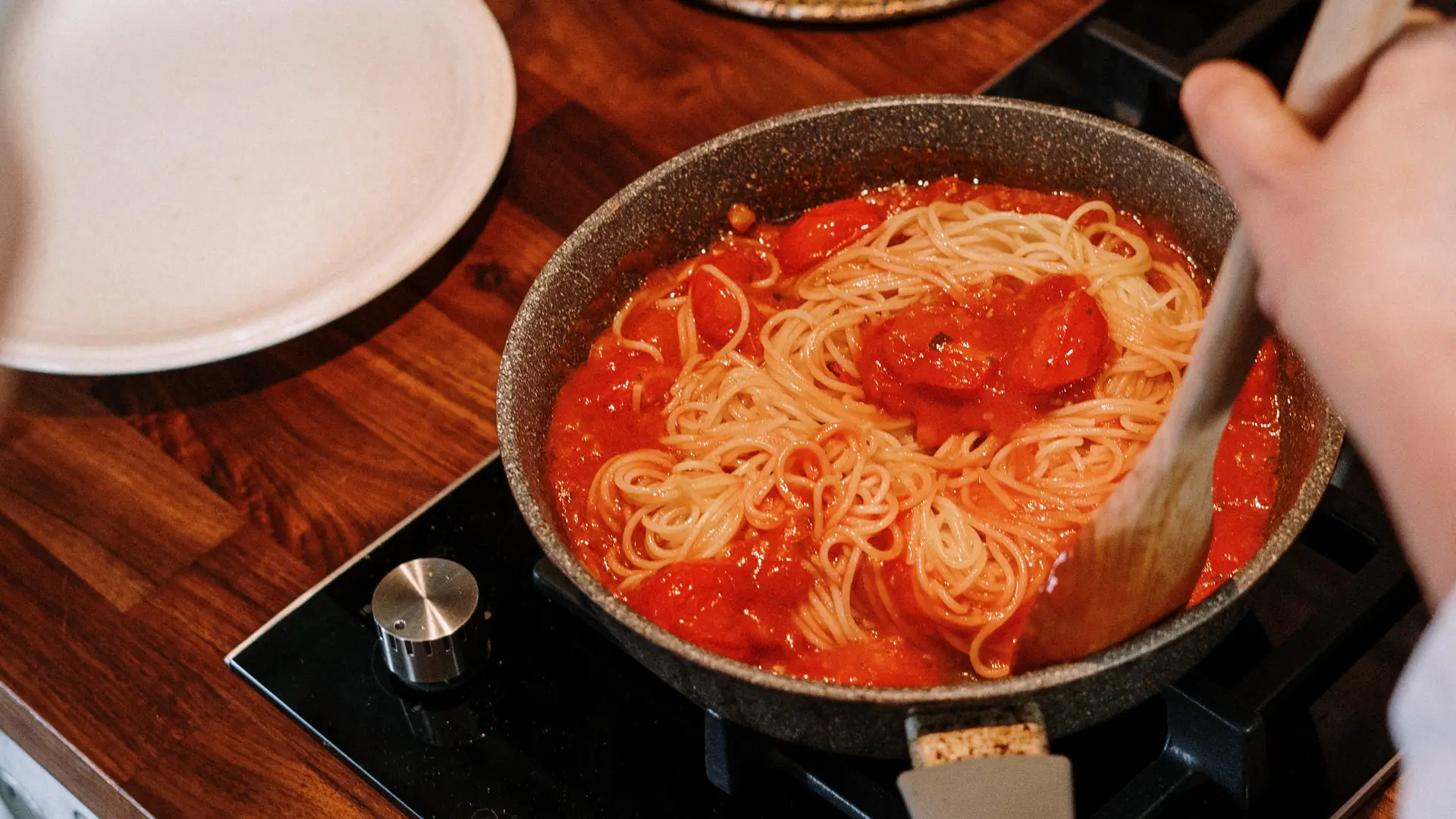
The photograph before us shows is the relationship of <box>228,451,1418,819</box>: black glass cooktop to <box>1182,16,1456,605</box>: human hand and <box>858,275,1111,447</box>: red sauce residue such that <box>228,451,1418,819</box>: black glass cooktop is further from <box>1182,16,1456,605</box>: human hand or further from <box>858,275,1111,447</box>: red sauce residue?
<box>1182,16,1456,605</box>: human hand

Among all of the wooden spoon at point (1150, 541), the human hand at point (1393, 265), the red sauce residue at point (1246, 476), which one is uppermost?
the human hand at point (1393, 265)

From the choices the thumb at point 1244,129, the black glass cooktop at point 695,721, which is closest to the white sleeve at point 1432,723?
the thumb at point 1244,129

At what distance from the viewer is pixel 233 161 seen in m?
2.08

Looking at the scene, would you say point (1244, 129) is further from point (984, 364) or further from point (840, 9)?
point (840, 9)

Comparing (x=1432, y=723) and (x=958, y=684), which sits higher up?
(x=1432, y=723)

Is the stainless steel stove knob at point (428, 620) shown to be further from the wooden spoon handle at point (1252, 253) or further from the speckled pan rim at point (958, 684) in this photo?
the wooden spoon handle at point (1252, 253)

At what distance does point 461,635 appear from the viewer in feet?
4.93

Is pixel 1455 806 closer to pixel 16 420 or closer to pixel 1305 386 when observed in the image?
pixel 1305 386

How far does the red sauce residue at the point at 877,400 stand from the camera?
146cm

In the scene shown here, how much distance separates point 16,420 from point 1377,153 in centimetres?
176

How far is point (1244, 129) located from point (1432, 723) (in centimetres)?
40

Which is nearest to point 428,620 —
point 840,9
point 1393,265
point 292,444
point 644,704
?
point 644,704

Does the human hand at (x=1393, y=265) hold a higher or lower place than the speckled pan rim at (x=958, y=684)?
higher

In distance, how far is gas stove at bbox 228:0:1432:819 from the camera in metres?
1.38
